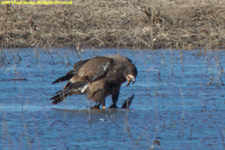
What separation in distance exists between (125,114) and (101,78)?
598 millimetres

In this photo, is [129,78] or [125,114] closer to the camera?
[125,114]

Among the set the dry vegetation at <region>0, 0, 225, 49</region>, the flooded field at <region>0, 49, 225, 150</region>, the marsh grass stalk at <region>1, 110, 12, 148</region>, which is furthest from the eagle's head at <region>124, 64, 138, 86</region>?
the dry vegetation at <region>0, 0, 225, 49</region>

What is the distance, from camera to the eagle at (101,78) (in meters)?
6.75

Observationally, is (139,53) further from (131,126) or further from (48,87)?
(131,126)

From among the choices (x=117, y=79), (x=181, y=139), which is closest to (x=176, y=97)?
(x=117, y=79)

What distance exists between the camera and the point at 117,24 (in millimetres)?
14203

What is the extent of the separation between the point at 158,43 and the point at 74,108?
623cm

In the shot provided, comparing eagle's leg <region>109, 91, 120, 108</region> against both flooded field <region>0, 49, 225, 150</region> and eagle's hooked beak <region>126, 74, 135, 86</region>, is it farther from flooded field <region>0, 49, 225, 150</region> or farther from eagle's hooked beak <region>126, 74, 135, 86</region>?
eagle's hooked beak <region>126, 74, 135, 86</region>

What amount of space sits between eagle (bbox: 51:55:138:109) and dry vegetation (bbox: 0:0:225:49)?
183 inches

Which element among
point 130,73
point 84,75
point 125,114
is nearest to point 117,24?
point 84,75

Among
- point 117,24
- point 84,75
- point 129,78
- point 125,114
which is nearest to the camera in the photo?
point 125,114

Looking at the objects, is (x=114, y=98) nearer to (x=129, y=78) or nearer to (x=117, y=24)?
(x=129, y=78)

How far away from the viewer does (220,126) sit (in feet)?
19.2

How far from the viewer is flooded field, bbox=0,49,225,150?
16.8ft
